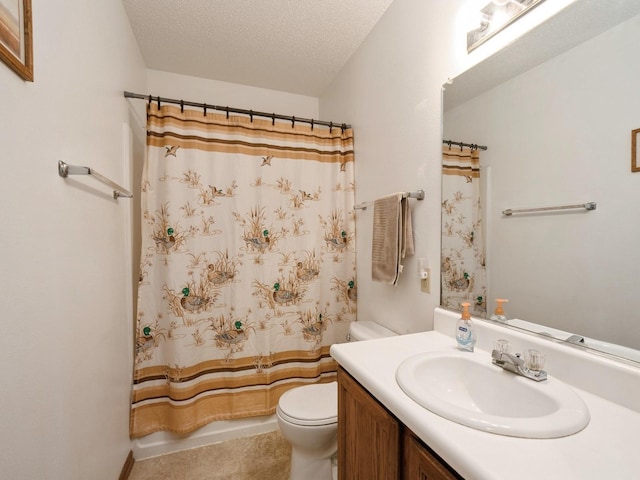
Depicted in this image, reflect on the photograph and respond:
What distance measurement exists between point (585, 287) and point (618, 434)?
360mm

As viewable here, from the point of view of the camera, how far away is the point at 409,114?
4.58 feet

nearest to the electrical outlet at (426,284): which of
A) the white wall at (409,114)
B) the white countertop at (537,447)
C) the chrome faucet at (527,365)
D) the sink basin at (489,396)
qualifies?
the white wall at (409,114)

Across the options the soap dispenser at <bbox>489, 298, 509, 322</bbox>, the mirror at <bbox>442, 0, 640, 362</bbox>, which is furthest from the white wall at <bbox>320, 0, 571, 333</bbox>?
the soap dispenser at <bbox>489, 298, 509, 322</bbox>

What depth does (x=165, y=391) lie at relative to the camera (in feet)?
5.44

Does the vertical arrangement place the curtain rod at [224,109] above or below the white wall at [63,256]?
above

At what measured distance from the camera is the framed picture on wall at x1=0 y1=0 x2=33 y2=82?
592 millimetres

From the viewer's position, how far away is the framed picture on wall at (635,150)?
2.16 ft

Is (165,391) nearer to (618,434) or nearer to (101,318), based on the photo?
(101,318)

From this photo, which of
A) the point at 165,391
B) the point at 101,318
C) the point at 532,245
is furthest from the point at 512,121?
the point at 165,391

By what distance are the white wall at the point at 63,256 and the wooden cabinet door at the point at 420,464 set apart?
91 centimetres

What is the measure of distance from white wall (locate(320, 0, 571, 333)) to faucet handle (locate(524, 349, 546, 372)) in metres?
0.46

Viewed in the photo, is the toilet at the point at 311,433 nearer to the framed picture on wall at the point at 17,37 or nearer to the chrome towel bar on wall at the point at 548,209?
the chrome towel bar on wall at the point at 548,209

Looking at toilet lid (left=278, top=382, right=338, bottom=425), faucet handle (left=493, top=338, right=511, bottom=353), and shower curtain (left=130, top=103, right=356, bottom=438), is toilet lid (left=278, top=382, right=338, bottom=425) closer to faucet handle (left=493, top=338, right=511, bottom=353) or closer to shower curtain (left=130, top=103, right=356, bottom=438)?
shower curtain (left=130, top=103, right=356, bottom=438)

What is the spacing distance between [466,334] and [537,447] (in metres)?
0.48
